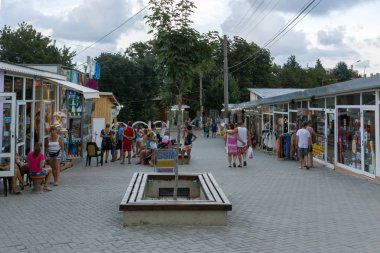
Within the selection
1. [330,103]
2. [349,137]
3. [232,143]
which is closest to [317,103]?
[330,103]

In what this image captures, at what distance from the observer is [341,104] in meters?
14.3

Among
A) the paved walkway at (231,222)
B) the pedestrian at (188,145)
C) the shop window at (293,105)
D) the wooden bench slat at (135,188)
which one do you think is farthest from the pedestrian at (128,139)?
the wooden bench slat at (135,188)

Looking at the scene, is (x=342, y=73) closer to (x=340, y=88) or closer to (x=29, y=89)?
(x=340, y=88)

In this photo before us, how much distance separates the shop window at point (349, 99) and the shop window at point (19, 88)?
9796 millimetres

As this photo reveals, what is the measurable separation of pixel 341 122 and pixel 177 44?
853 cm

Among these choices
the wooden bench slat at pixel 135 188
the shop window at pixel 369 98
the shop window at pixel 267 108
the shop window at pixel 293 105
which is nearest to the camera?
the wooden bench slat at pixel 135 188

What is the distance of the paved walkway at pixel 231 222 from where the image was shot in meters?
5.87

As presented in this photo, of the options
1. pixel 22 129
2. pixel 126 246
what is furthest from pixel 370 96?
pixel 22 129

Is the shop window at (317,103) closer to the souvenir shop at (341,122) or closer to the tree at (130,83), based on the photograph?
the souvenir shop at (341,122)

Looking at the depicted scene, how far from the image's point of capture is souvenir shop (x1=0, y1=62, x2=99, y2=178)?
10.9 meters

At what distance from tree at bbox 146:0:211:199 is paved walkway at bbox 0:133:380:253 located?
145 centimetres

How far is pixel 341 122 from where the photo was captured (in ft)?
A: 47.3

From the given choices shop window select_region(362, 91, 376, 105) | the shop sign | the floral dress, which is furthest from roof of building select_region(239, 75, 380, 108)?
the floral dress

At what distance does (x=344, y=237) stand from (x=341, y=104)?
875 centimetres
